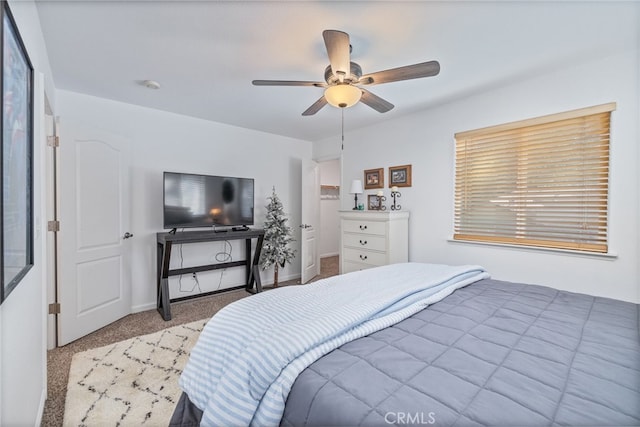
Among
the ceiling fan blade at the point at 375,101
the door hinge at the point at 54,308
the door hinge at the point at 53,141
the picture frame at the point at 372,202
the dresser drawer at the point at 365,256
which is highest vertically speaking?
the ceiling fan blade at the point at 375,101

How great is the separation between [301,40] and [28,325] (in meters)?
2.24

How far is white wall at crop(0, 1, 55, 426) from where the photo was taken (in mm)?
998

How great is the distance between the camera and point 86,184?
2.74 meters

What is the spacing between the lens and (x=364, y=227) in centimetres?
348

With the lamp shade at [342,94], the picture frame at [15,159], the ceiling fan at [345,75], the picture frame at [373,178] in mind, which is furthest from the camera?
the picture frame at [373,178]

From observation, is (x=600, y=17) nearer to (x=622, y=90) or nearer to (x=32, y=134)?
(x=622, y=90)

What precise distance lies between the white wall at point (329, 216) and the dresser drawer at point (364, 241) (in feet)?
→ 10.5

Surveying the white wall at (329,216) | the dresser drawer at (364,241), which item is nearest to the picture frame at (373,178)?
the dresser drawer at (364,241)

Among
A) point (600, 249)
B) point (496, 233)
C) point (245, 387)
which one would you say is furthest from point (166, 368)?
point (600, 249)

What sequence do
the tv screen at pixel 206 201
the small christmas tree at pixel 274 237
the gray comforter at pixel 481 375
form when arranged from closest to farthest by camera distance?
the gray comforter at pixel 481 375
the tv screen at pixel 206 201
the small christmas tree at pixel 274 237

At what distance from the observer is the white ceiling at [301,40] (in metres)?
1.70

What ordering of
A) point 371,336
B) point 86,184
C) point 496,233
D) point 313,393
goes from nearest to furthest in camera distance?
point 313,393, point 371,336, point 86,184, point 496,233

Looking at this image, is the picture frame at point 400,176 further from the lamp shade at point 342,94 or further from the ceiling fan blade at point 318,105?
the lamp shade at point 342,94

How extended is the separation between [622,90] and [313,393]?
3096 millimetres
